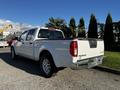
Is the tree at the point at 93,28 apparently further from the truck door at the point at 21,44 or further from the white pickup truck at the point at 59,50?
the white pickup truck at the point at 59,50

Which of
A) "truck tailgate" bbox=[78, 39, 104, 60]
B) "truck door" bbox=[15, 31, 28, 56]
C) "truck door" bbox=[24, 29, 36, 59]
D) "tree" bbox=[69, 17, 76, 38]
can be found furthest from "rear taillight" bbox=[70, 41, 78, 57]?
"tree" bbox=[69, 17, 76, 38]

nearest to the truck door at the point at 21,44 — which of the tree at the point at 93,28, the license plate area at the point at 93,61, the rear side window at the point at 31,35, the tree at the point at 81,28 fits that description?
the rear side window at the point at 31,35

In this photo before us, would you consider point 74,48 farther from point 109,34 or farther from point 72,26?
point 72,26

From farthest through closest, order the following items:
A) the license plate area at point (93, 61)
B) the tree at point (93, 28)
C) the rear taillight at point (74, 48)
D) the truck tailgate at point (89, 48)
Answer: the tree at point (93, 28) → the license plate area at point (93, 61) → the truck tailgate at point (89, 48) → the rear taillight at point (74, 48)

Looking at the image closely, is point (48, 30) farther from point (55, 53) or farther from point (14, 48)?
point (14, 48)

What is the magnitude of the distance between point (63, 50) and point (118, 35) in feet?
55.3

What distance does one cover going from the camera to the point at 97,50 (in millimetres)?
6590

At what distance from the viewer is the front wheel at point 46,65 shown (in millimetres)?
6712

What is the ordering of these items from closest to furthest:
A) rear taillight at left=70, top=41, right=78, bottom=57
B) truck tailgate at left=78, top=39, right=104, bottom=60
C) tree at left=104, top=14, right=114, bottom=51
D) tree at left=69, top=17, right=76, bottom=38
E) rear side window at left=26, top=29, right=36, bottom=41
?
1. rear taillight at left=70, top=41, right=78, bottom=57
2. truck tailgate at left=78, top=39, right=104, bottom=60
3. rear side window at left=26, top=29, right=36, bottom=41
4. tree at left=104, top=14, right=114, bottom=51
5. tree at left=69, top=17, right=76, bottom=38

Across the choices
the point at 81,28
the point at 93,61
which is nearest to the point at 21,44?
the point at 93,61

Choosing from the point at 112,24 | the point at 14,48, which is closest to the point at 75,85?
the point at 14,48

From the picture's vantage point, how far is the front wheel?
671 cm

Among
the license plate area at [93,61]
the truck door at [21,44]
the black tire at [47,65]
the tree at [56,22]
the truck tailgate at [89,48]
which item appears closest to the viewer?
the truck tailgate at [89,48]

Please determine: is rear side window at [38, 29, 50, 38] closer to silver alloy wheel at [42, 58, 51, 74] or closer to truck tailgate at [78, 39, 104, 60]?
silver alloy wheel at [42, 58, 51, 74]
